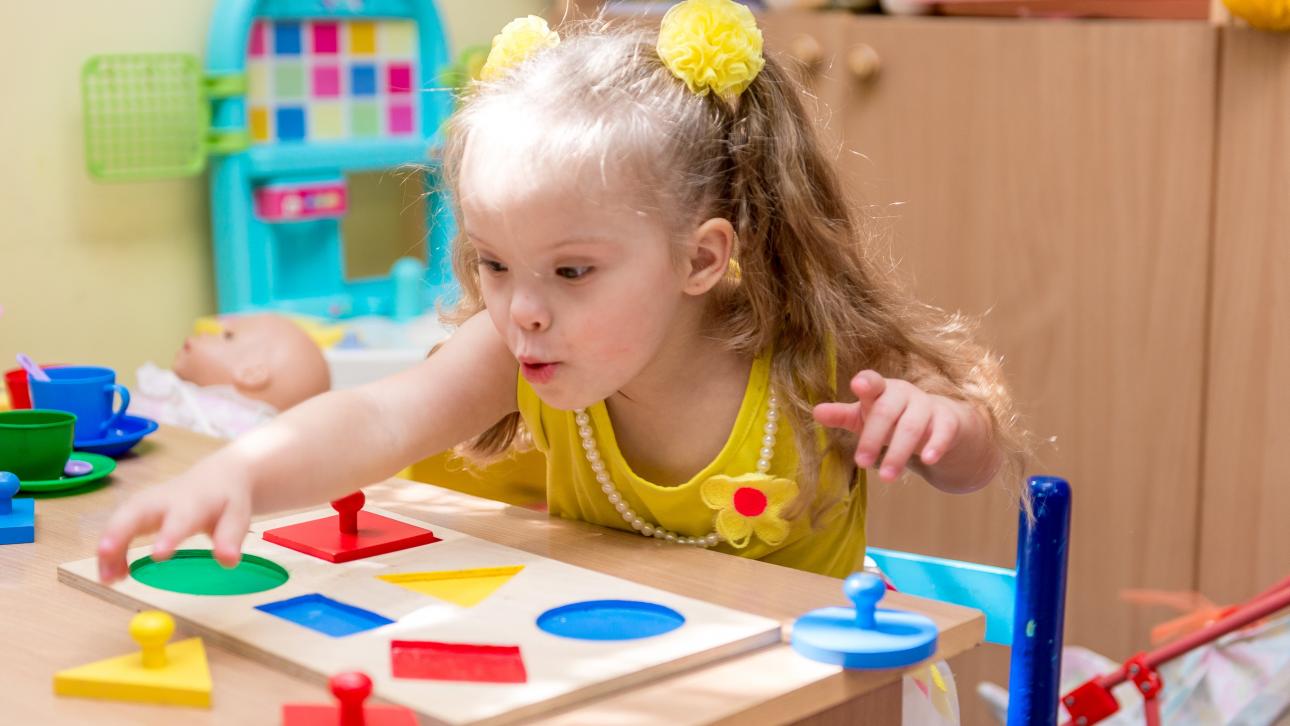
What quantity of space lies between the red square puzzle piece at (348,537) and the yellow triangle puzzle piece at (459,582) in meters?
0.05

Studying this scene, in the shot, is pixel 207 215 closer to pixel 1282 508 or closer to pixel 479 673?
pixel 1282 508

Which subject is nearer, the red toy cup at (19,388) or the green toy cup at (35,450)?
the green toy cup at (35,450)

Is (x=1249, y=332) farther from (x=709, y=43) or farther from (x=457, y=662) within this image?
(x=457, y=662)

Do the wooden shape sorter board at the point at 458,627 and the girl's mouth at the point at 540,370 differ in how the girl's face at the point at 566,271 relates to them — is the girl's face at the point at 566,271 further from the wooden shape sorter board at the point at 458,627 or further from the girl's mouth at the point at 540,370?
the wooden shape sorter board at the point at 458,627

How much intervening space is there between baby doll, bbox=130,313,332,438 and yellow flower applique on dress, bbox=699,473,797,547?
84 cm

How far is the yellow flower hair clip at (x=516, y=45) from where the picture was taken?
3.39 ft

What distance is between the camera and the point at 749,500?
1.02 m

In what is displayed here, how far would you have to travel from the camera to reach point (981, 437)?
3.24ft

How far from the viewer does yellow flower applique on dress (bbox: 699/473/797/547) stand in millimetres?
1022

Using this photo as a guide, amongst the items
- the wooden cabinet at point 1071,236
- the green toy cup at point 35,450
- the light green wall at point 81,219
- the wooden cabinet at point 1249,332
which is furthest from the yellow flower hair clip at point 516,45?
the light green wall at point 81,219

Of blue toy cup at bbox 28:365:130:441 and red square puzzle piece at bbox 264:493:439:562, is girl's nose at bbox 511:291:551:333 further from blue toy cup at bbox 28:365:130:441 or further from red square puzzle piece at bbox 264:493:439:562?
blue toy cup at bbox 28:365:130:441

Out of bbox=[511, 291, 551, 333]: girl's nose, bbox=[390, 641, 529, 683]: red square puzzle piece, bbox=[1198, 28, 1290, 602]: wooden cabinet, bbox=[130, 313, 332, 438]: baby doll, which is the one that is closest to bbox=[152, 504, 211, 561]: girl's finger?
bbox=[390, 641, 529, 683]: red square puzzle piece

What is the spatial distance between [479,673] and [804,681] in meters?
0.15

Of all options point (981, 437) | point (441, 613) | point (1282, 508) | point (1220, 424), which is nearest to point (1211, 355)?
point (1220, 424)
